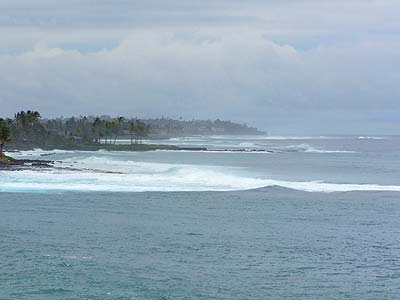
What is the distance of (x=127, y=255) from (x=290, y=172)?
50.7 metres

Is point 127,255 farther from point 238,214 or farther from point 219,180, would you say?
point 219,180

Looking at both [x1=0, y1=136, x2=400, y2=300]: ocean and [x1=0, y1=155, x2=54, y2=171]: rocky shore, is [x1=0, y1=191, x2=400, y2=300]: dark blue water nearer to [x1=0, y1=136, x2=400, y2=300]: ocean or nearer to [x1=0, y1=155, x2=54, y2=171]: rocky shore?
[x1=0, y1=136, x2=400, y2=300]: ocean

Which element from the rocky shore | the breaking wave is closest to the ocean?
the breaking wave

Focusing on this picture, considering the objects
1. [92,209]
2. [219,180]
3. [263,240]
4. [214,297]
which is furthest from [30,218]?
[219,180]

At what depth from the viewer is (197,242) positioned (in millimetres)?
30312

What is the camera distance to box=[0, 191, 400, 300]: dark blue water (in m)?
23.0

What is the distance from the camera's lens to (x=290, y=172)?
7669cm

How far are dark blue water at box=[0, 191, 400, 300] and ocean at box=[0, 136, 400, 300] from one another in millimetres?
43

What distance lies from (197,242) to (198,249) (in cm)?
146

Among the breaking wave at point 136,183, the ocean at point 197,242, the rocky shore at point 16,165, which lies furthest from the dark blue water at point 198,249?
the rocky shore at point 16,165

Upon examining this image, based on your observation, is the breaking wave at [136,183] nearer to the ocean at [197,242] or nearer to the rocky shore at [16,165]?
the ocean at [197,242]

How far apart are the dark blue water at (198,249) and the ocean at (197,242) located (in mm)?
43

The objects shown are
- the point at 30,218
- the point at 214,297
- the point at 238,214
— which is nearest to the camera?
the point at 214,297

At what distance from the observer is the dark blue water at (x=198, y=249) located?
23.0 meters
